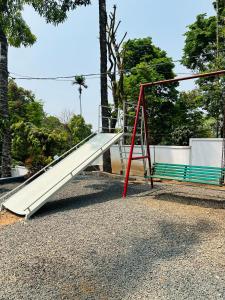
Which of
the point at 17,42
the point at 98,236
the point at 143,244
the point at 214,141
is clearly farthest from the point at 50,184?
the point at 17,42

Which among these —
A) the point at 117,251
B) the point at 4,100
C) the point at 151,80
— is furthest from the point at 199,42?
the point at 117,251

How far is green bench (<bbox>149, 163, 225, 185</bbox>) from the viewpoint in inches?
313

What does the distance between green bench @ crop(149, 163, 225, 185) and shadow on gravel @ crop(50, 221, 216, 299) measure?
87.9 inches

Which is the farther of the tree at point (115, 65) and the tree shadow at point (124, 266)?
the tree at point (115, 65)

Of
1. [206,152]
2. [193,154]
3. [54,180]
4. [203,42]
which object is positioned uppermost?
[203,42]

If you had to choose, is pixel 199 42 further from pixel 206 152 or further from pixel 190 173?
pixel 190 173

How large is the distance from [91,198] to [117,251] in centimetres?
387

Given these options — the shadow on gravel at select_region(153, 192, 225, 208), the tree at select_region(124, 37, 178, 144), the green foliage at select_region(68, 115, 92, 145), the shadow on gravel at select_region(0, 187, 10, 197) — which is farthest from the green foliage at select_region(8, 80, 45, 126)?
the shadow on gravel at select_region(153, 192, 225, 208)

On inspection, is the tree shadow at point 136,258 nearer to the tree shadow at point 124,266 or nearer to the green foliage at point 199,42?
the tree shadow at point 124,266

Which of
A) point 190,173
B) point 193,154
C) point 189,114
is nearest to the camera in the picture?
point 190,173

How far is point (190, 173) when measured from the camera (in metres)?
8.58

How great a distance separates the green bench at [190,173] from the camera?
7957 millimetres

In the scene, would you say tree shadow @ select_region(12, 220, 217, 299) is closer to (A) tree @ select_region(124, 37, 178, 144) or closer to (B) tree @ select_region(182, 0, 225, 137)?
(B) tree @ select_region(182, 0, 225, 137)

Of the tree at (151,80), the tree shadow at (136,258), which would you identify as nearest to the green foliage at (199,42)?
the tree at (151,80)
